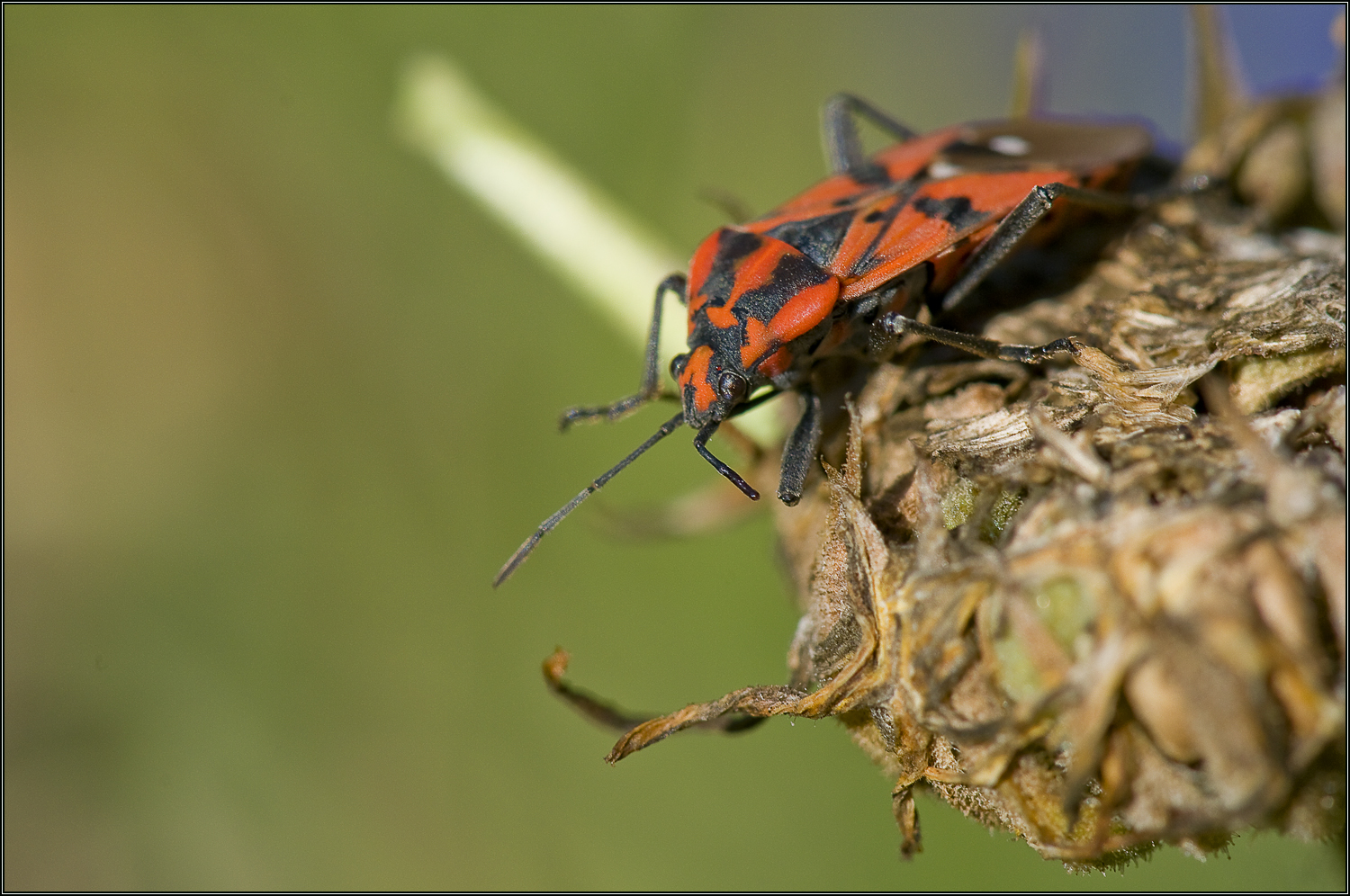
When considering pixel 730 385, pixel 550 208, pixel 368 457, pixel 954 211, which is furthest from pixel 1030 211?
pixel 368 457

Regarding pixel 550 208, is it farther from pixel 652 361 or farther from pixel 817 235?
pixel 817 235

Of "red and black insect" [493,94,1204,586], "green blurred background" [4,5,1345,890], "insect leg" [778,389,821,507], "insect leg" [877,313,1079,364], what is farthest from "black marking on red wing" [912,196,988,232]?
"green blurred background" [4,5,1345,890]

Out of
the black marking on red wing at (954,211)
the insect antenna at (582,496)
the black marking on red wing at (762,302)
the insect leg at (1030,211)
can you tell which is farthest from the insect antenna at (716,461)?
the black marking on red wing at (954,211)

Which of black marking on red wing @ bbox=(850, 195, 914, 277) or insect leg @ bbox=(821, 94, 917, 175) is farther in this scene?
insect leg @ bbox=(821, 94, 917, 175)

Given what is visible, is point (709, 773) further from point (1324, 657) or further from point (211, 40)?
point (211, 40)

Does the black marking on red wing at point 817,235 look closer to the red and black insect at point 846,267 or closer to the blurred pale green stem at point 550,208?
the red and black insect at point 846,267

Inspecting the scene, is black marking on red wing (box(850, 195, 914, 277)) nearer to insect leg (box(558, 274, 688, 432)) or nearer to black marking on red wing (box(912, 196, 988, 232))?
black marking on red wing (box(912, 196, 988, 232))
